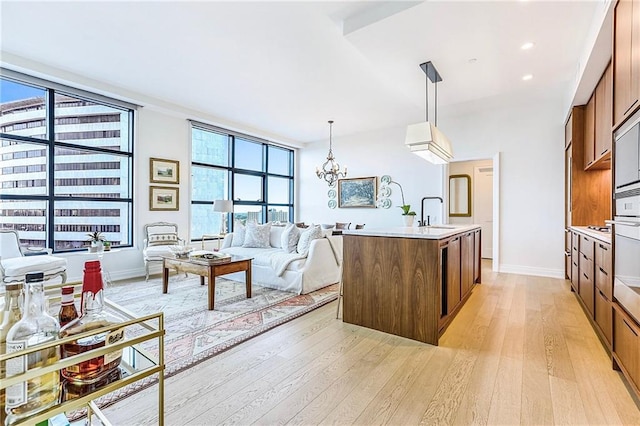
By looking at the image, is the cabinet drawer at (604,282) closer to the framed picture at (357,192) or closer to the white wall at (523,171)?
the white wall at (523,171)

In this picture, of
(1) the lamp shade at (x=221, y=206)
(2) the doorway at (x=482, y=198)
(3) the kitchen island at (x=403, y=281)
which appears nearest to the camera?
(3) the kitchen island at (x=403, y=281)

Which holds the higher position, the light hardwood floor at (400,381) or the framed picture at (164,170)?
the framed picture at (164,170)

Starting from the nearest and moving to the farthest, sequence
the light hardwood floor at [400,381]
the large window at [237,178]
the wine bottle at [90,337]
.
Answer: the wine bottle at [90,337] → the light hardwood floor at [400,381] → the large window at [237,178]

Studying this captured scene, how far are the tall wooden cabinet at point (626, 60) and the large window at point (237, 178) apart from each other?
5.87 m

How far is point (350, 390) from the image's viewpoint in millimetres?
1850

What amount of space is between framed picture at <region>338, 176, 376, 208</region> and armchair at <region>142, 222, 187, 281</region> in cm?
382

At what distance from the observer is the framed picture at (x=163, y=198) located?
17.5 ft

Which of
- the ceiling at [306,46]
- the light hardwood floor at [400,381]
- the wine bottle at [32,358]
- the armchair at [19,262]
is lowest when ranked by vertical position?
the light hardwood floor at [400,381]

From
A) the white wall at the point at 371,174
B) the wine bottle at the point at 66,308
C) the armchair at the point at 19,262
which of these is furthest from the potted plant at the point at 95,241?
the white wall at the point at 371,174

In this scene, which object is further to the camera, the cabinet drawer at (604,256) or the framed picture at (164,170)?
the framed picture at (164,170)

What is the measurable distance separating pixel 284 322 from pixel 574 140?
438cm

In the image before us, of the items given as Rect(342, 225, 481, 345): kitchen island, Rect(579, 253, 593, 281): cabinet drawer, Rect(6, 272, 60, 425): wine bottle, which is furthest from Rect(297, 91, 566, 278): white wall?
Rect(6, 272, 60, 425): wine bottle

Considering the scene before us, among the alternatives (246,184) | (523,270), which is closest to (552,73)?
(523,270)

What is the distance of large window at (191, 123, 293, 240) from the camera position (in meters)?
6.19
